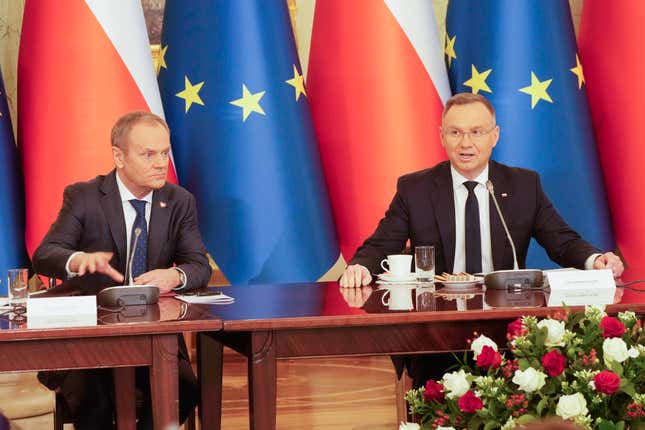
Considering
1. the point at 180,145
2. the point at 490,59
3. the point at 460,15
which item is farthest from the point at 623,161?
the point at 180,145

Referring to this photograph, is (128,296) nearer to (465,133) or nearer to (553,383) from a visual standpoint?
(553,383)

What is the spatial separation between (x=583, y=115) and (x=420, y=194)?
4.20 feet

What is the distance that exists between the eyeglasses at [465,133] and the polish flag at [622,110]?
115 cm

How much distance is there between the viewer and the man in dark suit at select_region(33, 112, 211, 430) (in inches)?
111

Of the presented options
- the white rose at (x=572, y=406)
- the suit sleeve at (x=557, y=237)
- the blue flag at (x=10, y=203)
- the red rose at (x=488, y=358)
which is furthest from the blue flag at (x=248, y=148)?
the white rose at (x=572, y=406)

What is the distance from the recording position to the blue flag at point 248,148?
3.87 m

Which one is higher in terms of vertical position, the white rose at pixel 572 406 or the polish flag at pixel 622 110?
the polish flag at pixel 622 110

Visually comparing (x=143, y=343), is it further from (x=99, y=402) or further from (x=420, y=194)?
(x=420, y=194)

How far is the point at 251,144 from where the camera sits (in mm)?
3896

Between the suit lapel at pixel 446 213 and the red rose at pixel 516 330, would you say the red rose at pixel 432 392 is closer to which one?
the red rose at pixel 516 330

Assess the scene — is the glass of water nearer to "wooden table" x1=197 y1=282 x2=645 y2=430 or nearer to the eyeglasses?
"wooden table" x1=197 y1=282 x2=645 y2=430

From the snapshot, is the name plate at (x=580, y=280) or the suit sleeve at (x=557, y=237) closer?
the name plate at (x=580, y=280)

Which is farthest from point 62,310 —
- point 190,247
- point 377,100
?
point 377,100

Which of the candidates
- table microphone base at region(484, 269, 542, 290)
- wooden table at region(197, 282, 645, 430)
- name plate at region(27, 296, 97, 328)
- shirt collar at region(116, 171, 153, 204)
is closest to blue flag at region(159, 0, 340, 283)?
shirt collar at region(116, 171, 153, 204)
